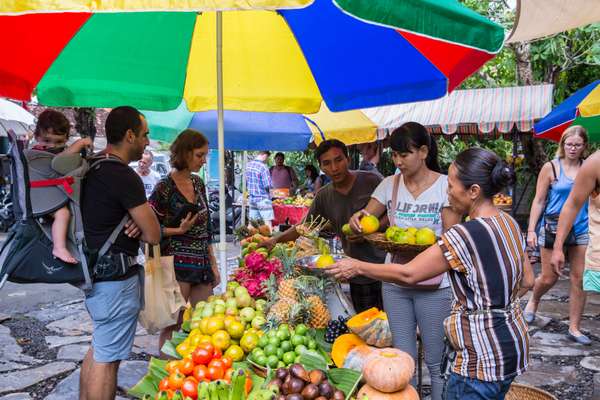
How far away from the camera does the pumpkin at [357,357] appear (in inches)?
122

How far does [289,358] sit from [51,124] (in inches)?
90.1

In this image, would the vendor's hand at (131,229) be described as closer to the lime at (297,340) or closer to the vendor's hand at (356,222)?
the lime at (297,340)

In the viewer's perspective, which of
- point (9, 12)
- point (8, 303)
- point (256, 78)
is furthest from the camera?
point (8, 303)

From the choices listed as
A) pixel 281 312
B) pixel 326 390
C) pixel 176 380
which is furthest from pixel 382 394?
pixel 176 380

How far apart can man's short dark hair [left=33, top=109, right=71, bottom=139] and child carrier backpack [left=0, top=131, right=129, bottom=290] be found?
Result: 0.37 meters

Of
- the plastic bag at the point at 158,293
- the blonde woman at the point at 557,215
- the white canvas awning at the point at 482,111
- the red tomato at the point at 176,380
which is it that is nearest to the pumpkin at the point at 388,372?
the red tomato at the point at 176,380

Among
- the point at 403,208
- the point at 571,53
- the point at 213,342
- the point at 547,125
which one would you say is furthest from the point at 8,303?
the point at 571,53

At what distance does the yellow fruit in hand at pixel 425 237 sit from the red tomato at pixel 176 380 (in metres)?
1.59

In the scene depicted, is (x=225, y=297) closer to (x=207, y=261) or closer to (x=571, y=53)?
(x=207, y=261)

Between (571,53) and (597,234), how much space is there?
11.8 m

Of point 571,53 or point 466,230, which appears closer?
point 466,230

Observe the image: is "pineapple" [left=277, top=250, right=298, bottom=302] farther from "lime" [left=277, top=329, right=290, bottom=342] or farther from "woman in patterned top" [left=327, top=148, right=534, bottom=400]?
"woman in patterned top" [left=327, top=148, right=534, bottom=400]

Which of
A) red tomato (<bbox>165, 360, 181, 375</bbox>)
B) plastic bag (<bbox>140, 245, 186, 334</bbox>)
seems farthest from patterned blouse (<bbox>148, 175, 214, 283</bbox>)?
red tomato (<bbox>165, 360, 181, 375</bbox>)

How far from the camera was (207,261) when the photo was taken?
471cm
